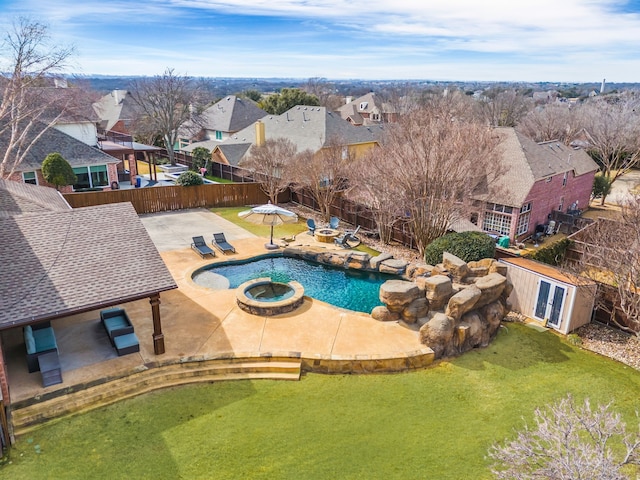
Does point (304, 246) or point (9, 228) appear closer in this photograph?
point (9, 228)

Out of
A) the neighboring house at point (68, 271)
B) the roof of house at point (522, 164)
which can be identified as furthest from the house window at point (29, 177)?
the roof of house at point (522, 164)

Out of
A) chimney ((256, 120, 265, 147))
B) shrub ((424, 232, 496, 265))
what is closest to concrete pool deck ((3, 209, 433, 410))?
shrub ((424, 232, 496, 265))

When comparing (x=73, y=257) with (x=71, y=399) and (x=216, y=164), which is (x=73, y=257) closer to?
(x=71, y=399)

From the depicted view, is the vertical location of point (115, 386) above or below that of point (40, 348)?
below

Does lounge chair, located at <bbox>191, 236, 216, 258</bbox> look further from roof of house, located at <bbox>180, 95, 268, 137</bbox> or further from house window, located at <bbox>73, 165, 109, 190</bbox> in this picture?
roof of house, located at <bbox>180, 95, 268, 137</bbox>

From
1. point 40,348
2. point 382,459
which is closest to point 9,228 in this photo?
point 40,348

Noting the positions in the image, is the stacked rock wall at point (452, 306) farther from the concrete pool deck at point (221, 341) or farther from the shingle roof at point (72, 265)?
the shingle roof at point (72, 265)

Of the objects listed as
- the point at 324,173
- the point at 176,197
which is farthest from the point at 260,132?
the point at 324,173

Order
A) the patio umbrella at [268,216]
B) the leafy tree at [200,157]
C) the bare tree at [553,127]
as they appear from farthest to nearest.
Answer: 1. the bare tree at [553,127]
2. the leafy tree at [200,157]
3. the patio umbrella at [268,216]
